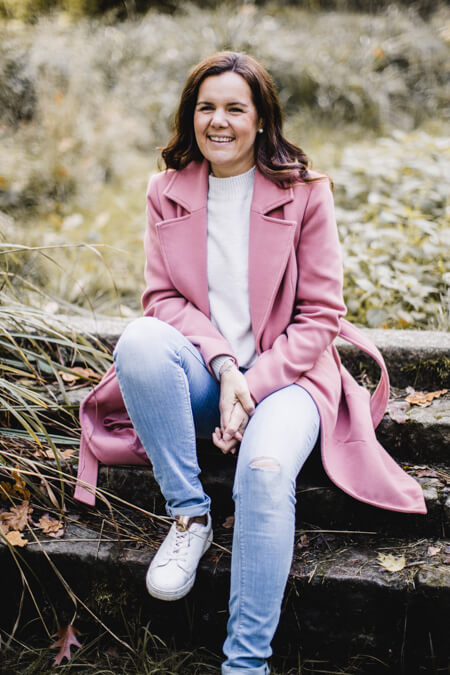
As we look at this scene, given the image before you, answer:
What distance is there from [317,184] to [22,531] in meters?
1.48

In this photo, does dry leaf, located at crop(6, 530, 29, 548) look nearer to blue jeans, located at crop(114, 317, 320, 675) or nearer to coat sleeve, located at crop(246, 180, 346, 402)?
blue jeans, located at crop(114, 317, 320, 675)

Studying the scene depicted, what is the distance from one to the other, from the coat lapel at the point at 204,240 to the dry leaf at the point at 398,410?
1.97 ft

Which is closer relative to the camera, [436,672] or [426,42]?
[436,672]

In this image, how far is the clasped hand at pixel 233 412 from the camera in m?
1.85

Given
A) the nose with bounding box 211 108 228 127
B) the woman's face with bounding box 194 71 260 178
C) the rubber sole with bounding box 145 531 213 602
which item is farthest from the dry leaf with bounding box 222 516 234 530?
the nose with bounding box 211 108 228 127

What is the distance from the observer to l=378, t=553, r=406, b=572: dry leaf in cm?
185

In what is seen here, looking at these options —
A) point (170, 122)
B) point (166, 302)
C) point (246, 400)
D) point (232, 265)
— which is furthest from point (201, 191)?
point (170, 122)

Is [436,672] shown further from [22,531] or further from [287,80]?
[287,80]

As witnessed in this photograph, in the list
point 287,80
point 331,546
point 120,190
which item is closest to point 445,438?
point 331,546

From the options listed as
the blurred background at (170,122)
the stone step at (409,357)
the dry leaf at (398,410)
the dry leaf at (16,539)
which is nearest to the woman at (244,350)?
the dry leaf at (398,410)

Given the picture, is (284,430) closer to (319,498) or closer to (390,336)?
(319,498)

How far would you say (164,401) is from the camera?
1773 millimetres

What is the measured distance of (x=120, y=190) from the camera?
5297 millimetres

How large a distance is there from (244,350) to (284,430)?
16.9 inches
